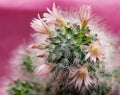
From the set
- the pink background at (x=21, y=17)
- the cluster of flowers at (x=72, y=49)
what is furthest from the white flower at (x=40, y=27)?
the pink background at (x=21, y=17)

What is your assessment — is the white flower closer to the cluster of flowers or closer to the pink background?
the cluster of flowers

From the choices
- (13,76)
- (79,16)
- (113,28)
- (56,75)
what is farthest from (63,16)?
(113,28)

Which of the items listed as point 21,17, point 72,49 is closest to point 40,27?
point 72,49

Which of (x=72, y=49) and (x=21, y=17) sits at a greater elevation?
(x=21, y=17)

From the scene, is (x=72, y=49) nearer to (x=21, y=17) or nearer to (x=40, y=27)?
(x=40, y=27)

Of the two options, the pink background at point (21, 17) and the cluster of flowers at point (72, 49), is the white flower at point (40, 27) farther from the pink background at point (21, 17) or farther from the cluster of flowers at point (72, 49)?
the pink background at point (21, 17)

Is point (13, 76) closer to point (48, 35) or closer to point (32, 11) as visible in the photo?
point (48, 35)

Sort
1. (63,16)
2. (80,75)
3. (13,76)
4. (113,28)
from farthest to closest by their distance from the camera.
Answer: (113,28) < (13,76) < (63,16) < (80,75)
